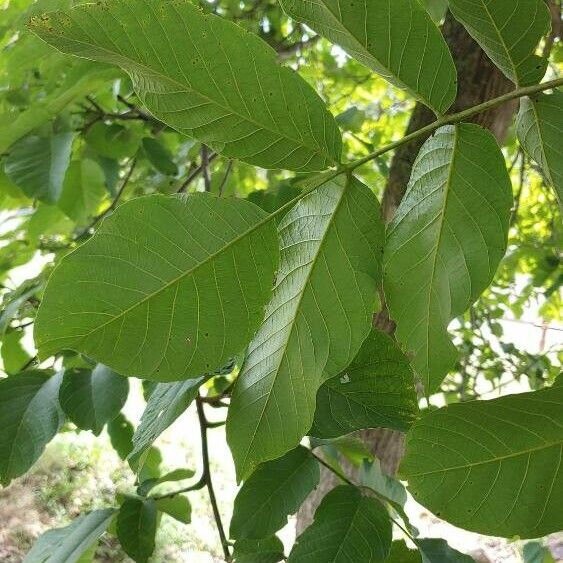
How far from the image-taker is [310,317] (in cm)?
40

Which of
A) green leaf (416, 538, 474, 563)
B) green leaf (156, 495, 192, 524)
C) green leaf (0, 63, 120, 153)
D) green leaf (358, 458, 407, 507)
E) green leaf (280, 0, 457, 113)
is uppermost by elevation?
green leaf (0, 63, 120, 153)

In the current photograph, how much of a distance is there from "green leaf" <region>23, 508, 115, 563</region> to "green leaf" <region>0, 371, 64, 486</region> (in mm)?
93

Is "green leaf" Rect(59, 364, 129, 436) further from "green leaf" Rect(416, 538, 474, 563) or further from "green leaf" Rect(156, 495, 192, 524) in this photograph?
"green leaf" Rect(416, 538, 474, 563)

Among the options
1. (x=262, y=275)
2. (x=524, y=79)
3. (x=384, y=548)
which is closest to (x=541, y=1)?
(x=524, y=79)

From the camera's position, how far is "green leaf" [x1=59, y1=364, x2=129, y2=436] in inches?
29.1

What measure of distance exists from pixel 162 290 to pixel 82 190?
2.88 feet

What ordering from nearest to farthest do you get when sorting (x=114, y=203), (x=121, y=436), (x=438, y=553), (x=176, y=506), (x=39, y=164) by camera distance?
(x=438, y=553) → (x=176, y=506) → (x=39, y=164) → (x=121, y=436) → (x=114, y=203)

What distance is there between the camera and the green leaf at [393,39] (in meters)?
0.36

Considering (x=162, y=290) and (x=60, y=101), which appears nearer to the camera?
(x=162, y=290)

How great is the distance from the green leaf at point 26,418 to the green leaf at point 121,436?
0.31 m

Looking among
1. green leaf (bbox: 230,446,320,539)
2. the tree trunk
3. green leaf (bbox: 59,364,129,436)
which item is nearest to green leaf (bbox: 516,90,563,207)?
green leaf (bbox: 230,446,320,539)

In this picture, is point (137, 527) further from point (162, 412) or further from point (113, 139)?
point (113, 139)

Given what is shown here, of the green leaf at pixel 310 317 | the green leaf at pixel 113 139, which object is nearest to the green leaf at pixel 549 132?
the green leaf at pixel 310 317

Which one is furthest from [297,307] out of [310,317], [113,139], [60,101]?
[113,139]
